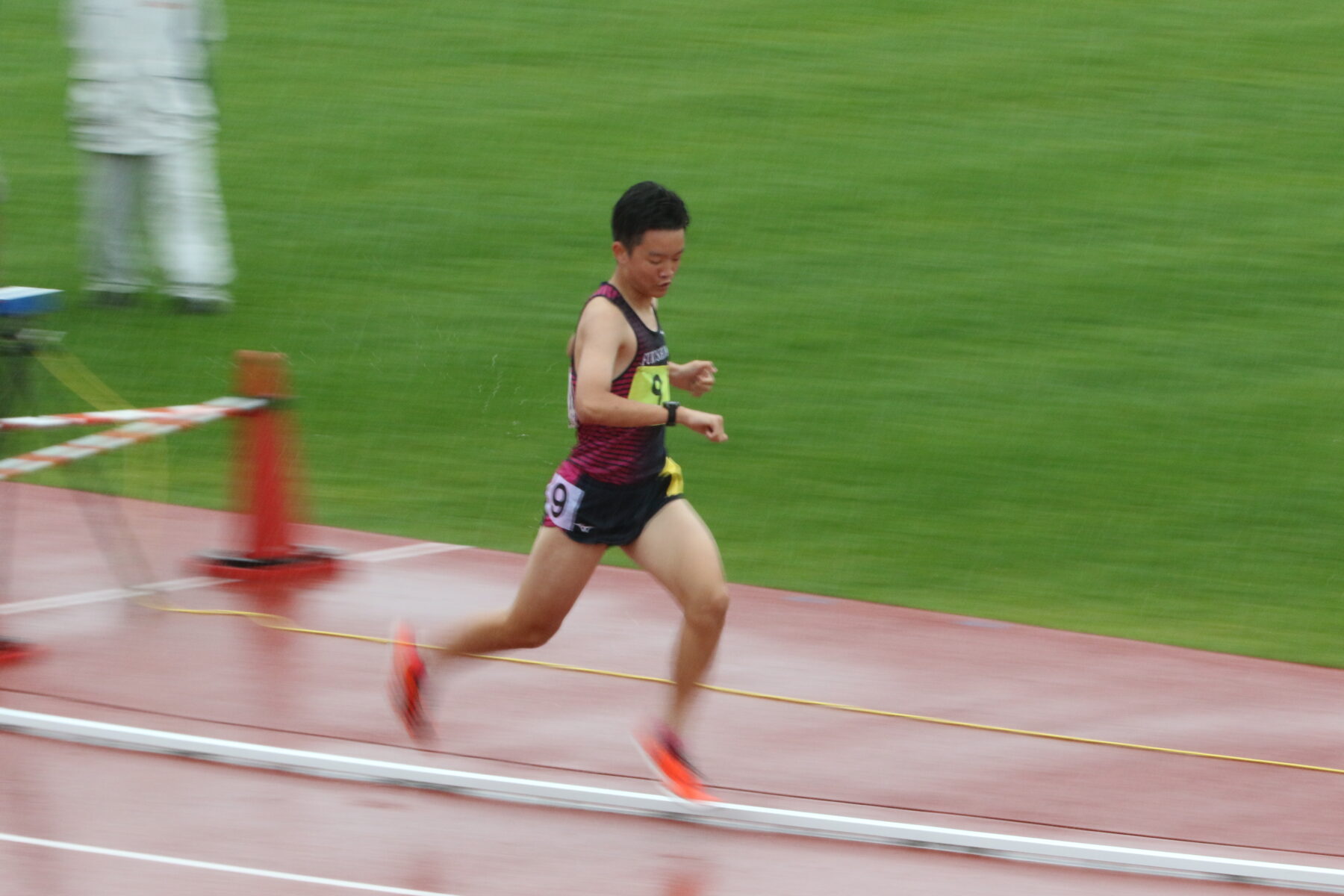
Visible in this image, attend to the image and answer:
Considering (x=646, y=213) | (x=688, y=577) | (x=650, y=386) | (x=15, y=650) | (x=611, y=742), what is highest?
(x=646, y=213)

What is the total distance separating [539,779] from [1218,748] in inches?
107

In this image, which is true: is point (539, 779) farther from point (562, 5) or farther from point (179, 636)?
point (562, 5)

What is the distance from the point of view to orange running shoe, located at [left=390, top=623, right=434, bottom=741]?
22.3 ft

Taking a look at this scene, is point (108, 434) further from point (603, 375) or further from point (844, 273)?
point (844, 273)

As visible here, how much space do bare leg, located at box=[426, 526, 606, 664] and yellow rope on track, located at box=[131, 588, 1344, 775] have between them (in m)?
0.14

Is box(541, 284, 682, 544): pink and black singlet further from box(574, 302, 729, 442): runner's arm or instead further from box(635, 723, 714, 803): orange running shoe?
box(635, 723, 714, 803): orange running shoe

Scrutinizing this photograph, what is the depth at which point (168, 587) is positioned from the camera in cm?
902

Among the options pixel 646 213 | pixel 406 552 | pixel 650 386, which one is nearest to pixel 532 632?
pixel 650 386

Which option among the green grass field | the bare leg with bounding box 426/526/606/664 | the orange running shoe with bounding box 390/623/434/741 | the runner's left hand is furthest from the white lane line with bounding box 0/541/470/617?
the runner's left hand

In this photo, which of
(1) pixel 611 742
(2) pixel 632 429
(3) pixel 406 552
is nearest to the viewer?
(2) pixel 632 429

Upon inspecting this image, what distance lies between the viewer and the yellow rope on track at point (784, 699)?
730 centimetres

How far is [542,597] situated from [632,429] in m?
0.67

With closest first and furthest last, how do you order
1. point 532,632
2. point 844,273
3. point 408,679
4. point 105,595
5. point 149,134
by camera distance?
point 532,632
point 408,679
point 105,595
point 149,134
point 844,273

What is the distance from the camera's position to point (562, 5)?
68.9 feet
